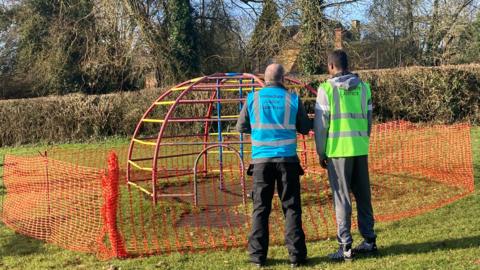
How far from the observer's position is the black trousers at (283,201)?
4438 mm

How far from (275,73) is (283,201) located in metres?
1.10

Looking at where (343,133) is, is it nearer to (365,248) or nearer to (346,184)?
(346,184)

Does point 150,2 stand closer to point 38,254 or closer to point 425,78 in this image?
point 425,78

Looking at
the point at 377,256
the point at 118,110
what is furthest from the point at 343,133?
the point at 118,110

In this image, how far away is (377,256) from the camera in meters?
4.70

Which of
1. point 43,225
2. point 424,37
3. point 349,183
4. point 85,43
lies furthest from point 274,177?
point 424,37

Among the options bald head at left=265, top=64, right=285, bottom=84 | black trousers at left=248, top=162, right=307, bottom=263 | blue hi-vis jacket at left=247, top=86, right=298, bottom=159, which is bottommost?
black trousers at left=248, top=162, right=307, bottom=263

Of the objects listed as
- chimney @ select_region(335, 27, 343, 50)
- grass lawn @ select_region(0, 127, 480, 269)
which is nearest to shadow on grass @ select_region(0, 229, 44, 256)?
grass lawn @ select_region(0, 127, 480, 269)

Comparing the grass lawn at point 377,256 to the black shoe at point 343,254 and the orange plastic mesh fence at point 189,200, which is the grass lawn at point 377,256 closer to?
the black shoe at point 343,254

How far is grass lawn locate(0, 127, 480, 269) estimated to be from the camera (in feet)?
14.8

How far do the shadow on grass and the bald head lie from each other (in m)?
3.14

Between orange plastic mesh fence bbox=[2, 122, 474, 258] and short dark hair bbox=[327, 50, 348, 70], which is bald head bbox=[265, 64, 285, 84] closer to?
short dark hair bbox=[327, 50, 348, 70]

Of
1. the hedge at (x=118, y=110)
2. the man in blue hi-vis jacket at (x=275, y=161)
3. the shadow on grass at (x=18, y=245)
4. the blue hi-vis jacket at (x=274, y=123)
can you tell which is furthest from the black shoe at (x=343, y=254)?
the hedge at (x=118, y=110)

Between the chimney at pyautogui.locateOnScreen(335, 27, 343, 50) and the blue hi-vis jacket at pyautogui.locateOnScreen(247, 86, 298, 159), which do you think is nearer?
the blue hi-vis jacket at pyautogui.locateOnScreen(247, 86, 298, 159)
